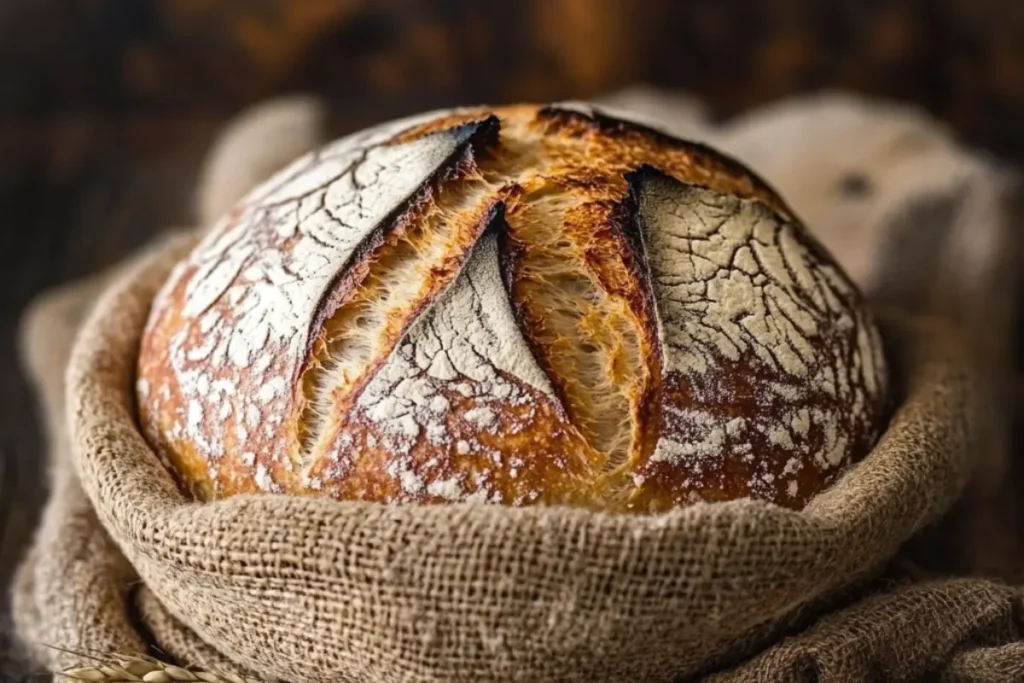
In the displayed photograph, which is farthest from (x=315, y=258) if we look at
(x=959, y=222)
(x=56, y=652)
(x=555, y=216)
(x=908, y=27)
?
(x=908, y=27)

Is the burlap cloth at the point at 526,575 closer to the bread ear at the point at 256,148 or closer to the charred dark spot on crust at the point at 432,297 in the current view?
the charred dark spot on crust at the point at 432,297

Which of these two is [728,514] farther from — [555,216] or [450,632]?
[555,216]

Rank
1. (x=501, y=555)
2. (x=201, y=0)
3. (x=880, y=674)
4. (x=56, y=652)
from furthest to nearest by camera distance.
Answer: (x=201, y=0), (x=56, y=652), (x=880, y=674), (x=501, y=555)

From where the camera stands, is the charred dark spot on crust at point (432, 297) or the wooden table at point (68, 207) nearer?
the charred dark spot on crust at point (432, 297)

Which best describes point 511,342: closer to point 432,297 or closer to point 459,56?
point 432,297

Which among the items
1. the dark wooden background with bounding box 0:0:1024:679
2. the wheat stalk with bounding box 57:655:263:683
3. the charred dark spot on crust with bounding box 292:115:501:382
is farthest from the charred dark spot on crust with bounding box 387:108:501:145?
the dark wooden background with bounding box 0:0:1024:679

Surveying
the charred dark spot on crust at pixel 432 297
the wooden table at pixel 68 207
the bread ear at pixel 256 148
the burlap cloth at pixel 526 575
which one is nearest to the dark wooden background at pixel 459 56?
the wooden table at pixel 68 207

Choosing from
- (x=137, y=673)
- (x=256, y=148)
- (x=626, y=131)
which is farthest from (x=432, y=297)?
(x=256, y=148)
